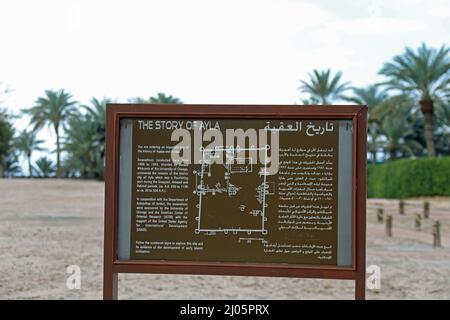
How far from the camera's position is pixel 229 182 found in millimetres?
5328

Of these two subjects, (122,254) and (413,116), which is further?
(413,116)

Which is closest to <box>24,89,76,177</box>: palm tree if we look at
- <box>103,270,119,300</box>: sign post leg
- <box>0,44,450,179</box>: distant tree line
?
<box>0,44,450,179</box>: distant tree line

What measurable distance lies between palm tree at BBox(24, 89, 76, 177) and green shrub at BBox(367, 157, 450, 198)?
28096 millimetres

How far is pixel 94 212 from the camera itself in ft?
82.8

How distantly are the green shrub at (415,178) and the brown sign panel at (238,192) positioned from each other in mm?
35121

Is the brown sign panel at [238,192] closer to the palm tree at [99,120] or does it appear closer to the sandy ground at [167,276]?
the sandy ground at [167,276]

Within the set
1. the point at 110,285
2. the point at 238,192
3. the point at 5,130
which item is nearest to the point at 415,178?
the point at 5,130

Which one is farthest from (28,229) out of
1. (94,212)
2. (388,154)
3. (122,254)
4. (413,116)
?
(388,154)

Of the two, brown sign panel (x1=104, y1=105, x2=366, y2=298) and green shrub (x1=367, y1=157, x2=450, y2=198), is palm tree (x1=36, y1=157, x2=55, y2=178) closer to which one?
green shrub (x1=367, y1=157, x2=450, y2=198)

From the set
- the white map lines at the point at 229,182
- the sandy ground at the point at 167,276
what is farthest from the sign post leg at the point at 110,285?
the sandy ground at the point at 167,276

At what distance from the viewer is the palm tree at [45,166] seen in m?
65.5

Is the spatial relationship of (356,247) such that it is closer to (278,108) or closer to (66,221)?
(278,108)

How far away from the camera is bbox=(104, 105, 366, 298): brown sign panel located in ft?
17.2

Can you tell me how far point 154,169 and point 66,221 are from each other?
51.9 ft
